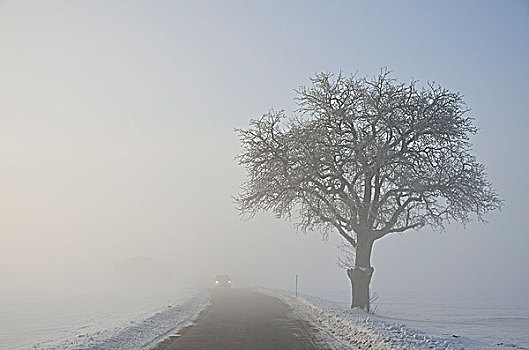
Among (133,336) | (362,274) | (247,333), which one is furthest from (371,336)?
(362,274)

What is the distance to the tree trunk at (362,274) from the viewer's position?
25281 mm

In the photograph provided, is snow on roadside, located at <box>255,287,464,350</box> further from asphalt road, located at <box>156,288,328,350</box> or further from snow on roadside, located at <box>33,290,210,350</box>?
snow on roadside, located at <box>33,290,210,350</box>

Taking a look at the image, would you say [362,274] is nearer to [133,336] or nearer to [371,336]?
[371,336]

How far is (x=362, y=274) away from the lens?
25297 millimetres

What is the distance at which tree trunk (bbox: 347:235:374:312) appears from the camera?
82.9ft

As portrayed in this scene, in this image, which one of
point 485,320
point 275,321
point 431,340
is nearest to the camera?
point 431,340

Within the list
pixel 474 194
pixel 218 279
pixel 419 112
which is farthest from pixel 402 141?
pixel 218 279

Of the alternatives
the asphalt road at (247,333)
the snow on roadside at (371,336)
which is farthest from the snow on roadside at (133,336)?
the snow on roadside at (371,336)

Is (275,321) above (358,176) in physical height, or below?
below

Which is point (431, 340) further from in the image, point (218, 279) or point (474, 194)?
point (218, 279)

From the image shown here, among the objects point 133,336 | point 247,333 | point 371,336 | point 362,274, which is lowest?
point 133,336

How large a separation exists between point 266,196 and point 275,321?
6727 millimetres

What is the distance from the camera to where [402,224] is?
84.8 feet

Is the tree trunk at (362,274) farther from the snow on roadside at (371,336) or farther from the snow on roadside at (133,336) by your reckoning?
the snow on roadside at (133,336)
